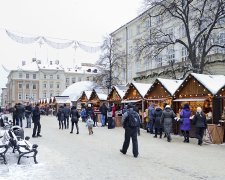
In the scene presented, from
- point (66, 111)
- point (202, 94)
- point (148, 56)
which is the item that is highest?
point (148, 56)

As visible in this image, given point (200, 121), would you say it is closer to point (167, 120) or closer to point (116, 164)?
point (167, 120)

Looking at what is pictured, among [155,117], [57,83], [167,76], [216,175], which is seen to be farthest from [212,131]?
[57,83]

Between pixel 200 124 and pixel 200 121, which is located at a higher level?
pixel 200 121

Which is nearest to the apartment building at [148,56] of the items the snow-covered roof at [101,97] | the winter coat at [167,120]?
the snow-covered roof at [101,97]

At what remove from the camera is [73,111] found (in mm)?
19953

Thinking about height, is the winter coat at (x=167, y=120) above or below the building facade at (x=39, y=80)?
below

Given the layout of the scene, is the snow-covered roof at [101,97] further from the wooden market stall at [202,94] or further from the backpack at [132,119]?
the backpack at [132,119]

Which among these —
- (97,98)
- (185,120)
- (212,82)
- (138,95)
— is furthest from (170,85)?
(97,98)

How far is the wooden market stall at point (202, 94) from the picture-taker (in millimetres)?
17297

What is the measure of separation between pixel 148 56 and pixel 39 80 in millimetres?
90267

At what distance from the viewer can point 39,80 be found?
11631 centimetres

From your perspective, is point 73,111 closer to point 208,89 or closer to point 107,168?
point 208,89

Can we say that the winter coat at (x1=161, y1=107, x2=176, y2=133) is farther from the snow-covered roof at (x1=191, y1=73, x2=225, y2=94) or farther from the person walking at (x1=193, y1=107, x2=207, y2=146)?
the snow-covered roof at (x1=191, y1=73, x2=225, y2=94)

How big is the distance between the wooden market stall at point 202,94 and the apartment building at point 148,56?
408 inches
